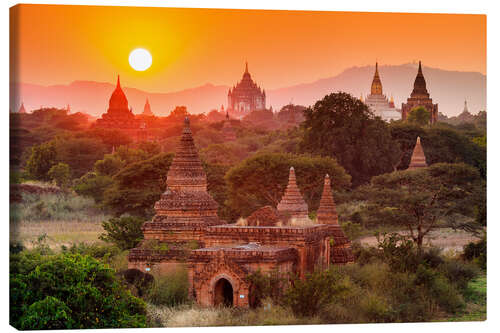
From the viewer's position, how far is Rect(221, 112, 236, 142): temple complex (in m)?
49.8

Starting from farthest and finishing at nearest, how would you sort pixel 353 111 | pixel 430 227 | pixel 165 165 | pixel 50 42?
pixel 353 111 < pixel 165 165 < pixel 430 227 < pixel 50 42

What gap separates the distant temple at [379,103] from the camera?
121 ft

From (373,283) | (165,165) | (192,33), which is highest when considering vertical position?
(192,33)

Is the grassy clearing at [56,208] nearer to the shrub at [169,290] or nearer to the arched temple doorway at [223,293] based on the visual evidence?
the shrub at [169,290]

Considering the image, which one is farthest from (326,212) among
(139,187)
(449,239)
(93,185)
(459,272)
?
(93,185)

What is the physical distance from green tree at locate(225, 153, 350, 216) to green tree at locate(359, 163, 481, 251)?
18.1 ft

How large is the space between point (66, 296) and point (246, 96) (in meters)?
16.6

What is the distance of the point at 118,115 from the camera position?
130ft

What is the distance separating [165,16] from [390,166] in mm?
26740

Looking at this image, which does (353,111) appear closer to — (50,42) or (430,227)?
(430,227)

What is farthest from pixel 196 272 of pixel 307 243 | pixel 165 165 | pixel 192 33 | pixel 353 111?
pixel 353 111

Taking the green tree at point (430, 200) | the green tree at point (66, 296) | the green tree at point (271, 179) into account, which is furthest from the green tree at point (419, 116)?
the green tree at point (66, 296)

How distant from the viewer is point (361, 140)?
161 ft

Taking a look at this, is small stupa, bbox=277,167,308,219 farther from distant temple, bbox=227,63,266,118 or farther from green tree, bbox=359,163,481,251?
green tree, bbox=359,163,481,251
